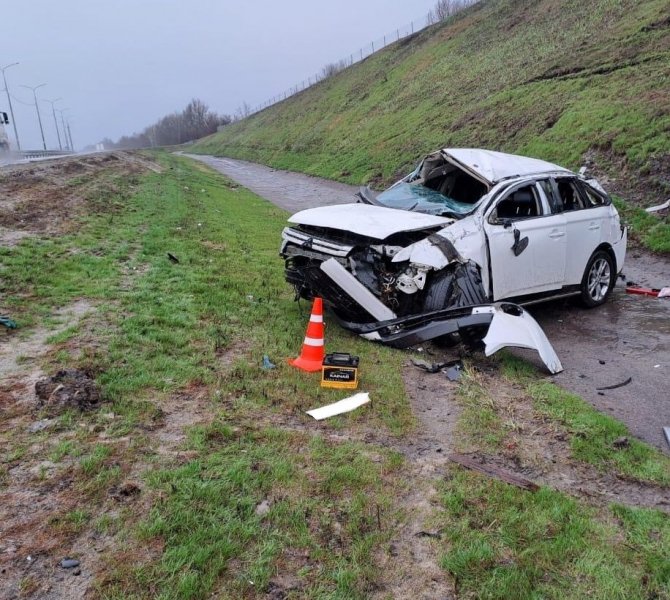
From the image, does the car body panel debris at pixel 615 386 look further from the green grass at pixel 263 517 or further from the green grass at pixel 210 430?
the green grass at pixel 263 517

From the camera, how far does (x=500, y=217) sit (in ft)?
20.0

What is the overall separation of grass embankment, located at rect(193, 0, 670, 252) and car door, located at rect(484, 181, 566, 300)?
5038 millimetres

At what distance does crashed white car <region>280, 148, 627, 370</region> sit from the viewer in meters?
5.22

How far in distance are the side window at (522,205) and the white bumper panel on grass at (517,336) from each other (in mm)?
1613

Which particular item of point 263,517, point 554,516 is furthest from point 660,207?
point 263,517

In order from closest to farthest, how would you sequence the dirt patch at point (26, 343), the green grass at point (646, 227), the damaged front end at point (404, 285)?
the dirt patch at point (26, 343) → the damaged front end at point (404, 285) → the green grass at point (646, 227)

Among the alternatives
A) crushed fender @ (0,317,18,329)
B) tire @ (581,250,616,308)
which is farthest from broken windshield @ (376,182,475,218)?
crushed fender @ (0,317,18,329)

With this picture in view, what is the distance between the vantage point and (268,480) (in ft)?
9.89

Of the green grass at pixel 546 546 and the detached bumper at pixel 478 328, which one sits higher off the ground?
the detached bumper at pixel 478 328

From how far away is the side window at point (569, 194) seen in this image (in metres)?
6.80

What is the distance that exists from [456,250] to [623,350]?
2.23 meters

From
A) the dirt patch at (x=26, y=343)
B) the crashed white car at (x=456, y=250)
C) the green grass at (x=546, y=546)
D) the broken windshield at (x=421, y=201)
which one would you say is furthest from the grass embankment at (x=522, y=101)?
the dirt patch at (x=26, y=343)

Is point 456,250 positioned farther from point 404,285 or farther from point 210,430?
point 210,430

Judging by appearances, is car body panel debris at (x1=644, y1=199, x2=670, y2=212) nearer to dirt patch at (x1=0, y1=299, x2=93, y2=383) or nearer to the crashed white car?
the crashed white car
